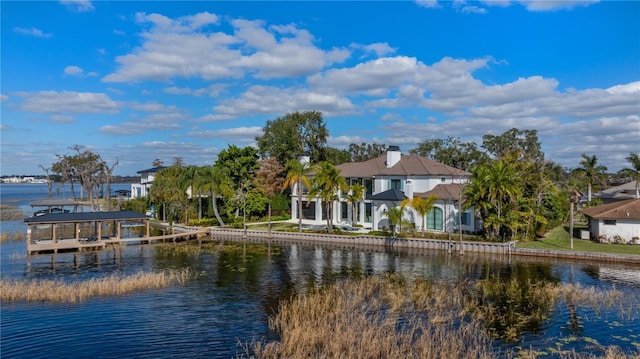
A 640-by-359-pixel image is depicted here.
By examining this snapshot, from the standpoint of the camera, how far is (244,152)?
62.0 meters

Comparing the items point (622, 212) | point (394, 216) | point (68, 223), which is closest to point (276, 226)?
point (394, 216)

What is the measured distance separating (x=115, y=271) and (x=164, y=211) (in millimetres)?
35132

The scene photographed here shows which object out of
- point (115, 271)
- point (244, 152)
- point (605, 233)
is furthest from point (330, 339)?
point (244, 152)

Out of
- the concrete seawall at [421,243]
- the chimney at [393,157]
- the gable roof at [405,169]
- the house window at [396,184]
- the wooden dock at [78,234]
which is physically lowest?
the concrete seawall at [421,243]

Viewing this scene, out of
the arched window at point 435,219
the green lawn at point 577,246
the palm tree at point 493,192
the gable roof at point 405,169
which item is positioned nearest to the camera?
the green lawn at point 577,246

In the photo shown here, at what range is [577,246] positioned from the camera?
38.2 m

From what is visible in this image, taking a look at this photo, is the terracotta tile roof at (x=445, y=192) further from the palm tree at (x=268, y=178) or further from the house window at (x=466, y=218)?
the palm tree at (x=268, y=178)

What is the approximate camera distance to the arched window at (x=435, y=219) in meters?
47.6

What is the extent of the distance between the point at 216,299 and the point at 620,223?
35523mm

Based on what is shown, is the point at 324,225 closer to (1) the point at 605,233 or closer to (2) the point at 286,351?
(1) the point at 605,233

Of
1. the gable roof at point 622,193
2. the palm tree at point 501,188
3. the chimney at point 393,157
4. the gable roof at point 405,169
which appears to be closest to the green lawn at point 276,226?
the gable roof at point 405,169

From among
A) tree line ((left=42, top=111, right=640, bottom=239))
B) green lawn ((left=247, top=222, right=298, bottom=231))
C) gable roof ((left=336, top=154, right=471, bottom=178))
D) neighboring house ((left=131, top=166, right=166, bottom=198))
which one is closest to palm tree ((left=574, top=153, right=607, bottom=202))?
tree line ((left=42, top=111, right=640, bottom=239))

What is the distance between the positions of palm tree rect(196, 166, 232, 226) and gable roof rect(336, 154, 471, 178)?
51.7ft

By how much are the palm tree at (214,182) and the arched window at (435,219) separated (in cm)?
2622
